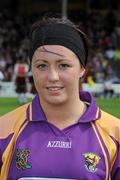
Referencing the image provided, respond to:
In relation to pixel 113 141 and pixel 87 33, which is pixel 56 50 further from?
pixel 87 33

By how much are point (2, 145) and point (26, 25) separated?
25.6 metres

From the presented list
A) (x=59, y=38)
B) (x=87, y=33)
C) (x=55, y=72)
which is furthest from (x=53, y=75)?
(x=87, y=33)

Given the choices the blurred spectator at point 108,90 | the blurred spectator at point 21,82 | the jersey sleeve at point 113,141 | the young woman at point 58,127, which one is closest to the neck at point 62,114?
the young woman at point 58,127

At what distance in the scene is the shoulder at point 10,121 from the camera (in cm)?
236

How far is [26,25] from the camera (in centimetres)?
2773

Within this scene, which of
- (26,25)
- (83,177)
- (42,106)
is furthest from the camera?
(26,25)

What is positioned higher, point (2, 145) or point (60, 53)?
point (60, 53)

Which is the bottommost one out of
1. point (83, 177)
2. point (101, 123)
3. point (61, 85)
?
point (83, 177)

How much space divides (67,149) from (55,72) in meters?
0.29

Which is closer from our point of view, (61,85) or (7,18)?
(61,85)

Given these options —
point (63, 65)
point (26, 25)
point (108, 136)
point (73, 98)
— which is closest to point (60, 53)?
point (63, 65)

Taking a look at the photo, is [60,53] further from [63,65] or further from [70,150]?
[70,150]

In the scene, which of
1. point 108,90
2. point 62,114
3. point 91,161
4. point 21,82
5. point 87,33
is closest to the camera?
point 91,161

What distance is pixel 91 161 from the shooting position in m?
2.27
